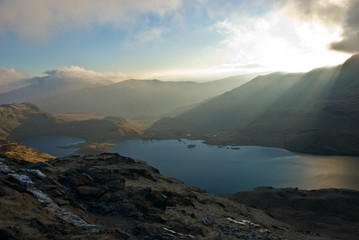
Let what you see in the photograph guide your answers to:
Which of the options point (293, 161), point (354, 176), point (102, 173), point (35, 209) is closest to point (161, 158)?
point (293, 161)

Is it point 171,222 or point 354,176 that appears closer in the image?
point 171,222

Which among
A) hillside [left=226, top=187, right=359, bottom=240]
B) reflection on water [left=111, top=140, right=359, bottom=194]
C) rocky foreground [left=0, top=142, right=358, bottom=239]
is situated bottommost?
reflection on water [left=111, top=140, right=359, bottom=194]

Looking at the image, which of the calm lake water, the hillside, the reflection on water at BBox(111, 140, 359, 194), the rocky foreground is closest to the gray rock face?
the rocky foreground

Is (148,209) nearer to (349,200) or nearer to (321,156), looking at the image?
(349,200)

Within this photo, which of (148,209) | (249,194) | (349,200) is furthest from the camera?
(249,194)

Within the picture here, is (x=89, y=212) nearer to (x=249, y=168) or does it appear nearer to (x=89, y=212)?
(x=89, y=212)

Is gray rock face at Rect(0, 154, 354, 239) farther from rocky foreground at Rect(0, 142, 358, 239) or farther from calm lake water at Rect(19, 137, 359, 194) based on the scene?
calm lake water at Rect(19, 137, 359, 194)

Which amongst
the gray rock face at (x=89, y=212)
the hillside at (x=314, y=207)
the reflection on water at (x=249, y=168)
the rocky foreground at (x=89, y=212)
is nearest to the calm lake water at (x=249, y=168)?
the reflection on water at (x=249, y=168)

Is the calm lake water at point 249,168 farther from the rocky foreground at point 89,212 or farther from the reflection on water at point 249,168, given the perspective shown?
the rocky foreground at point 89,212
